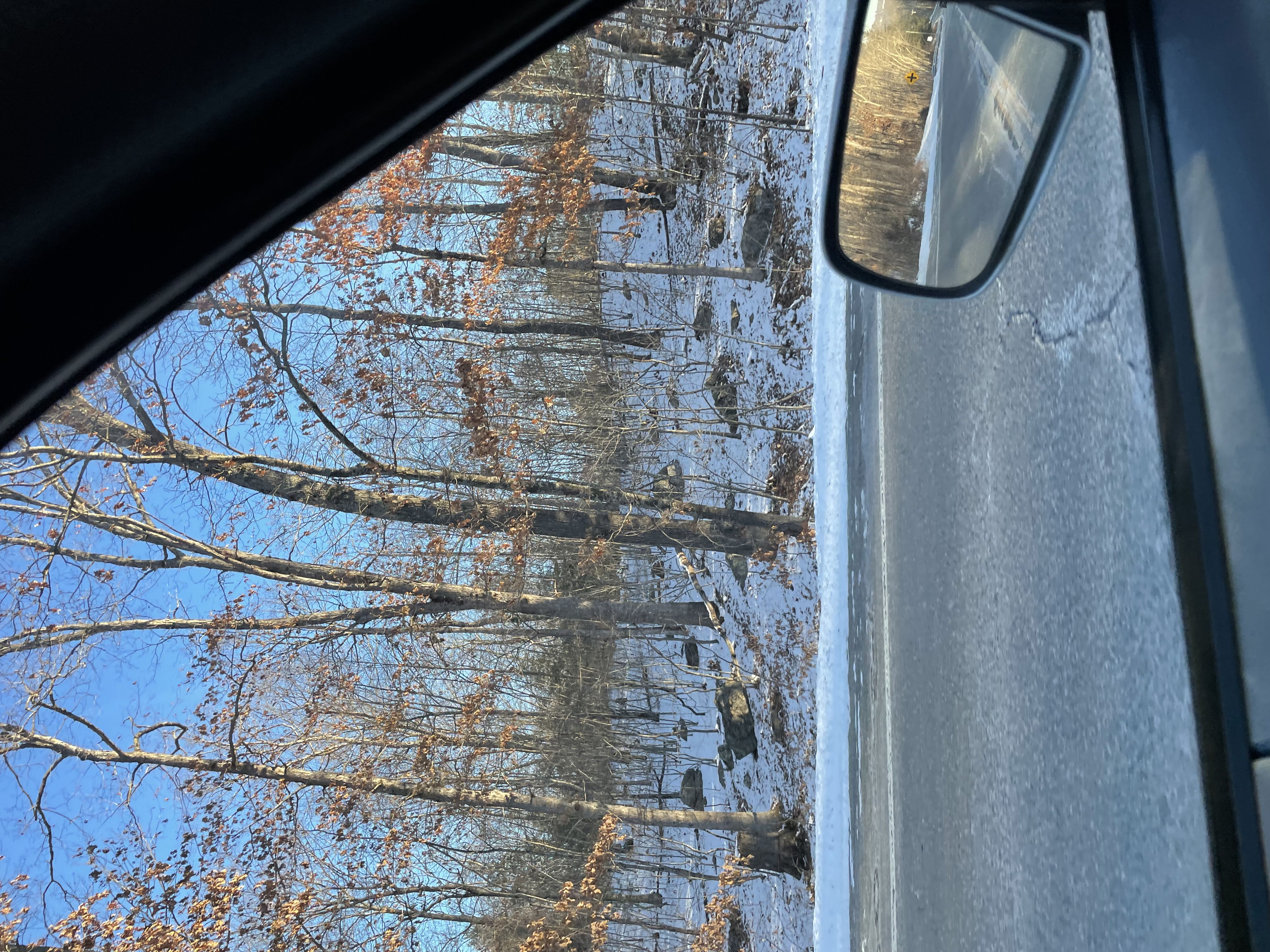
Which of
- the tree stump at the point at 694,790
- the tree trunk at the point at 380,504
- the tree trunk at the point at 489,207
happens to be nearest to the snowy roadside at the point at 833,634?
the tree trunk at the point at 380,504

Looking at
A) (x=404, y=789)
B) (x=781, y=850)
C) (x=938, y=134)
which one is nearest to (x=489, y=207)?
(x=404, y=789)

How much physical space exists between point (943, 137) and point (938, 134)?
2cm

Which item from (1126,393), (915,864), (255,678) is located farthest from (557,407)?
(1126,393)

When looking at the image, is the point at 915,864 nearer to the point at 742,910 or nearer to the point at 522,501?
the point at 522,501

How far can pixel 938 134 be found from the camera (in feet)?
4.85

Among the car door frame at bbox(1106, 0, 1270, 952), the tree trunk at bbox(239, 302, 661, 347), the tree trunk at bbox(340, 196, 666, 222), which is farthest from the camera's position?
the tree trunk at bbox(340, 196, 666, 222)

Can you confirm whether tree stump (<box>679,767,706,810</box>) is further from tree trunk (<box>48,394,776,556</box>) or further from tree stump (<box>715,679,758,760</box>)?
tree trunk (<box>48,394,776,556</box>)

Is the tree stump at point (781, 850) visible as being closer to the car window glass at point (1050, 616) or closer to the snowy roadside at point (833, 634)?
the snowy roadside at point (833, 634)

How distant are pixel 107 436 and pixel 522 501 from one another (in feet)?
12.6

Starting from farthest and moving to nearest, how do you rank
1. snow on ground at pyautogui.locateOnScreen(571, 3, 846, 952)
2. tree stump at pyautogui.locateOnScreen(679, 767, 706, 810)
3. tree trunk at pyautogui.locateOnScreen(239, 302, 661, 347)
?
tree stump at pyautogui.locateOnScreen(679, 767, 706, 810), tree trunk at pyautogui.locateOnScreen(239, 302, 661, 347), snow on ground at pyautogui.locateOnScreen(571, 3, 846, 952)

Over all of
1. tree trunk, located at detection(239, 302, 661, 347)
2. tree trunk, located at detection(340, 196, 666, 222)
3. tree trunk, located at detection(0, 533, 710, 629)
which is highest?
tree trunk, located at detection(340, 196, 666, 222)

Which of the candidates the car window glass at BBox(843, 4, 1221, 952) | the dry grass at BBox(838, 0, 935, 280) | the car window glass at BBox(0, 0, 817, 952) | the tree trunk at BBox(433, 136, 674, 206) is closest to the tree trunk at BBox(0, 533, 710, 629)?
the car window glass at BBox(0, 0, 817, 952)

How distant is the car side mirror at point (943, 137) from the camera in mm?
978

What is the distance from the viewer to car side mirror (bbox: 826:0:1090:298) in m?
0.98
